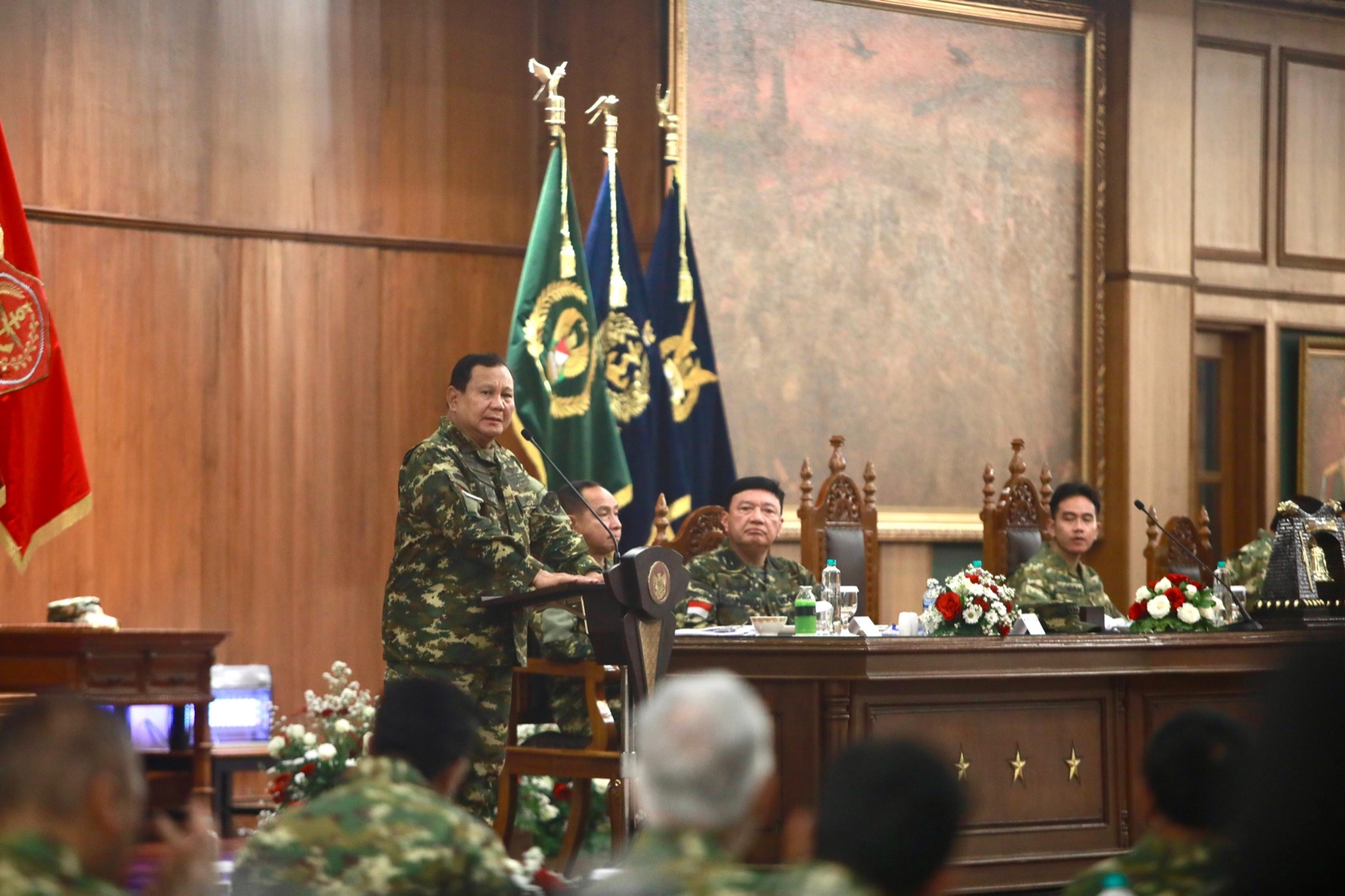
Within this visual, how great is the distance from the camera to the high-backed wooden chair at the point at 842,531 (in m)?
7.54

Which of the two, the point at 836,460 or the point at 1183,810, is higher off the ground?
the point at 836,460

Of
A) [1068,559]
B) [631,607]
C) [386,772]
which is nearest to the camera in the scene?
[386,772]

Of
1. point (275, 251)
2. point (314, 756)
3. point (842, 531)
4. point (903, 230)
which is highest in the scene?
point (903, 230)

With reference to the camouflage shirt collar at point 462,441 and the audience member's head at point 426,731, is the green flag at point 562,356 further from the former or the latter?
the audience member's head at point 426,731

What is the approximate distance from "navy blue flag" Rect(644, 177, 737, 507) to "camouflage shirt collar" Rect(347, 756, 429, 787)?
5414 mm

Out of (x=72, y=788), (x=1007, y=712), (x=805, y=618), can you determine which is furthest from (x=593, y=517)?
(x=72, y=788)

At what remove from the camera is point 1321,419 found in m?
9.91

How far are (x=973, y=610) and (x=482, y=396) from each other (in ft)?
6.21

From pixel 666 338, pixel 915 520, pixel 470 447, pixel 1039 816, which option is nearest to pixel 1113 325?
pixel 915 520

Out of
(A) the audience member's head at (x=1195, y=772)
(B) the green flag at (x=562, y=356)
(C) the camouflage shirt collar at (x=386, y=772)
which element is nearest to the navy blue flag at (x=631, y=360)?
(B) the green flag at (x=562, y=356)

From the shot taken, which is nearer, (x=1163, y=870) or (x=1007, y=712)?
(x=1163, y=870)

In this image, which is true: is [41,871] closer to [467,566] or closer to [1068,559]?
[467,566]

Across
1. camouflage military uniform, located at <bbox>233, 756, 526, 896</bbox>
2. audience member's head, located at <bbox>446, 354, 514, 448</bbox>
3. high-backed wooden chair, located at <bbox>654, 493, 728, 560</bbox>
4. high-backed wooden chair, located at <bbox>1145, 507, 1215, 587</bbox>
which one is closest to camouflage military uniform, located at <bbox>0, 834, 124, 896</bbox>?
camouflage military uniform, located at <bbox>233, 756, 526, 896</bbox>

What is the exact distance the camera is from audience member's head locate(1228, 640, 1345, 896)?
187 centimetres
